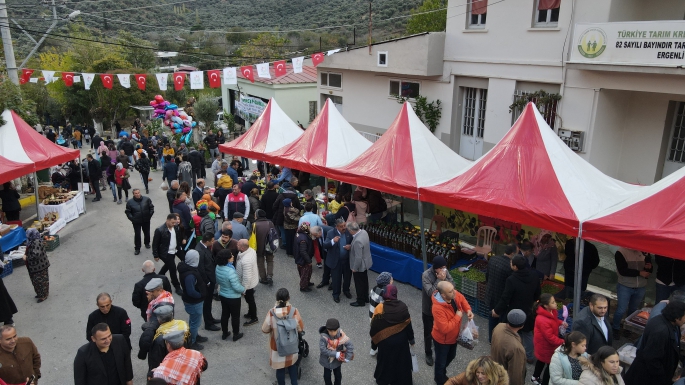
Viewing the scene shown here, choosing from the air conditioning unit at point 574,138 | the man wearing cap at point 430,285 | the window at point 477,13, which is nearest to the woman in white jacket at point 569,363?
the man wearing cap at point 430,285

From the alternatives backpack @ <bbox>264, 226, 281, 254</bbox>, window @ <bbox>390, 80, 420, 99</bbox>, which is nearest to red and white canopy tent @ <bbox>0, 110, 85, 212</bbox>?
backpack @ <bbox>264, 226, 281, 254</bbox>

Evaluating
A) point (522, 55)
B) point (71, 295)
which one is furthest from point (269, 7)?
point (71, 295)

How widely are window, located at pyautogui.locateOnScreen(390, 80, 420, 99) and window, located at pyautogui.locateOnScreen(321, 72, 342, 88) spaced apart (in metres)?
3.00

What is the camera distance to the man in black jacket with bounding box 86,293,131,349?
5238 mm

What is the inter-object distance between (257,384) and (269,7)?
70.6 meters

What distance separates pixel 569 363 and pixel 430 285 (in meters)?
1.94

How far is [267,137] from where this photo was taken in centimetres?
1252

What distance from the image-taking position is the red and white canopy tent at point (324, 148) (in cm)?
1021

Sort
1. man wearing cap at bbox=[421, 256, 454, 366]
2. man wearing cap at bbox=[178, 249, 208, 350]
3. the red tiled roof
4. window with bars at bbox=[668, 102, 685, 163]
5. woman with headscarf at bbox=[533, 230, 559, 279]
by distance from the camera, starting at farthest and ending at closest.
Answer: the red tiled roof
window with bars at bbox=[668, 102, 685, 163]
woman with headscarf at bbox=[533, 230, 559, 279]
man wearing cap at bbox=[178, 249, 208, 350]
man wearing cap at bbox=[421, 256, 454, 366]

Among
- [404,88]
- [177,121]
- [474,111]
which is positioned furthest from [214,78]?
[474,111]

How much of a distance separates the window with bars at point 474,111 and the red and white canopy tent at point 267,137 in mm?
5425

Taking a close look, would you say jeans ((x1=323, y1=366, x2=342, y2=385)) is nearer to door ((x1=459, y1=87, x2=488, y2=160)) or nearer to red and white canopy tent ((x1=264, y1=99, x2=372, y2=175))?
red and white canopy tent ((x1=264, y1=99, x2=372, y2=175))

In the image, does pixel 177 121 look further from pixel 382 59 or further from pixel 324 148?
pixel 324 148

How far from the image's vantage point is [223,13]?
69.9 meters
